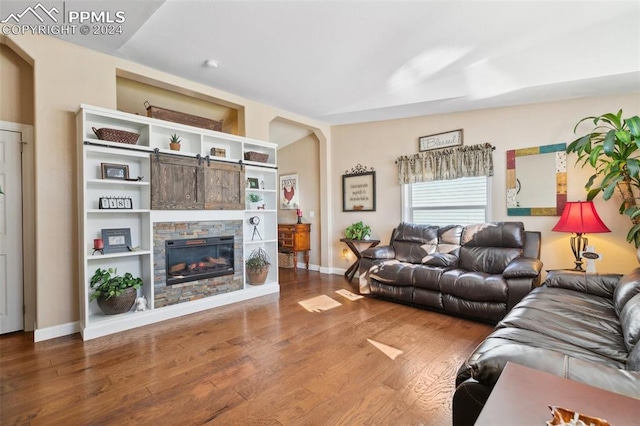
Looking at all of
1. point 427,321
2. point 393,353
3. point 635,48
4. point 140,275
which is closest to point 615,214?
point 635,48

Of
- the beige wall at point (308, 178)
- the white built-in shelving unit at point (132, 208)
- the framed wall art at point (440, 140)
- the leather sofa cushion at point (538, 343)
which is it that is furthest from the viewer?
the beige wall at point (308, 178)

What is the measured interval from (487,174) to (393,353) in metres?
2.87

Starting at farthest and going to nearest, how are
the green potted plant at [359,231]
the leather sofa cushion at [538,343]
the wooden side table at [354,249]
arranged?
the green potted plant at [359,231], the wooden side table at [354,249], the leather sofa cushion at [538,343]

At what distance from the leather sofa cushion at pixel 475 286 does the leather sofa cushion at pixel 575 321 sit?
0.49 meters

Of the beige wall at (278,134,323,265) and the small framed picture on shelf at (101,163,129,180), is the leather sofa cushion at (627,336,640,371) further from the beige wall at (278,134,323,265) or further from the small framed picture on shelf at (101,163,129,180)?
the beige wall at (278,134,323,265)

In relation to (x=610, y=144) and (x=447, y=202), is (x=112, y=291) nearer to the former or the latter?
(x=447, y=202)

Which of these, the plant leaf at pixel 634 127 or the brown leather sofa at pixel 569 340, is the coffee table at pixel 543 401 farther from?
the plant leaf at pixel 634 127

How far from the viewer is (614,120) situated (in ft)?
9.65

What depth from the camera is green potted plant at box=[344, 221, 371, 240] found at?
5109 millimetres

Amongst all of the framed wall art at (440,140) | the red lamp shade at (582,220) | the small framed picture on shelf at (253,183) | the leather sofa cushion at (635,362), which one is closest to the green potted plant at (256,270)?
the small framed picture on shelf at (253,183)

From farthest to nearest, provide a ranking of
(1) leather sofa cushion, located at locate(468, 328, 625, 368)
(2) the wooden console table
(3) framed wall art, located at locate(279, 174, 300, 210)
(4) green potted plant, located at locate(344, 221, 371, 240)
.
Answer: (3) framed wall art, located at locate(279, 174, 300, 210), (2) the wooden console table, (4) green potted plant, located at locate(344, 221, 371, 240), (1) leather sofa cushion, located at locate(468, 328, 625, 368)

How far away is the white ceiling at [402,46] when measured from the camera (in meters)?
2.66

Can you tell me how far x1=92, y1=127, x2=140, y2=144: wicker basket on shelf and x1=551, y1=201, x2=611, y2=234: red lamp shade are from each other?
15.1ft

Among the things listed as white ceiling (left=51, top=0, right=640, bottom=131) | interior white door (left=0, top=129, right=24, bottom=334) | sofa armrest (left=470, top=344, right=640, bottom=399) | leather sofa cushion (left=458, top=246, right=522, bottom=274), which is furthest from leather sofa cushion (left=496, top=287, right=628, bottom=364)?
interior white door (left=0, top=129, right=24, bottom=334)
